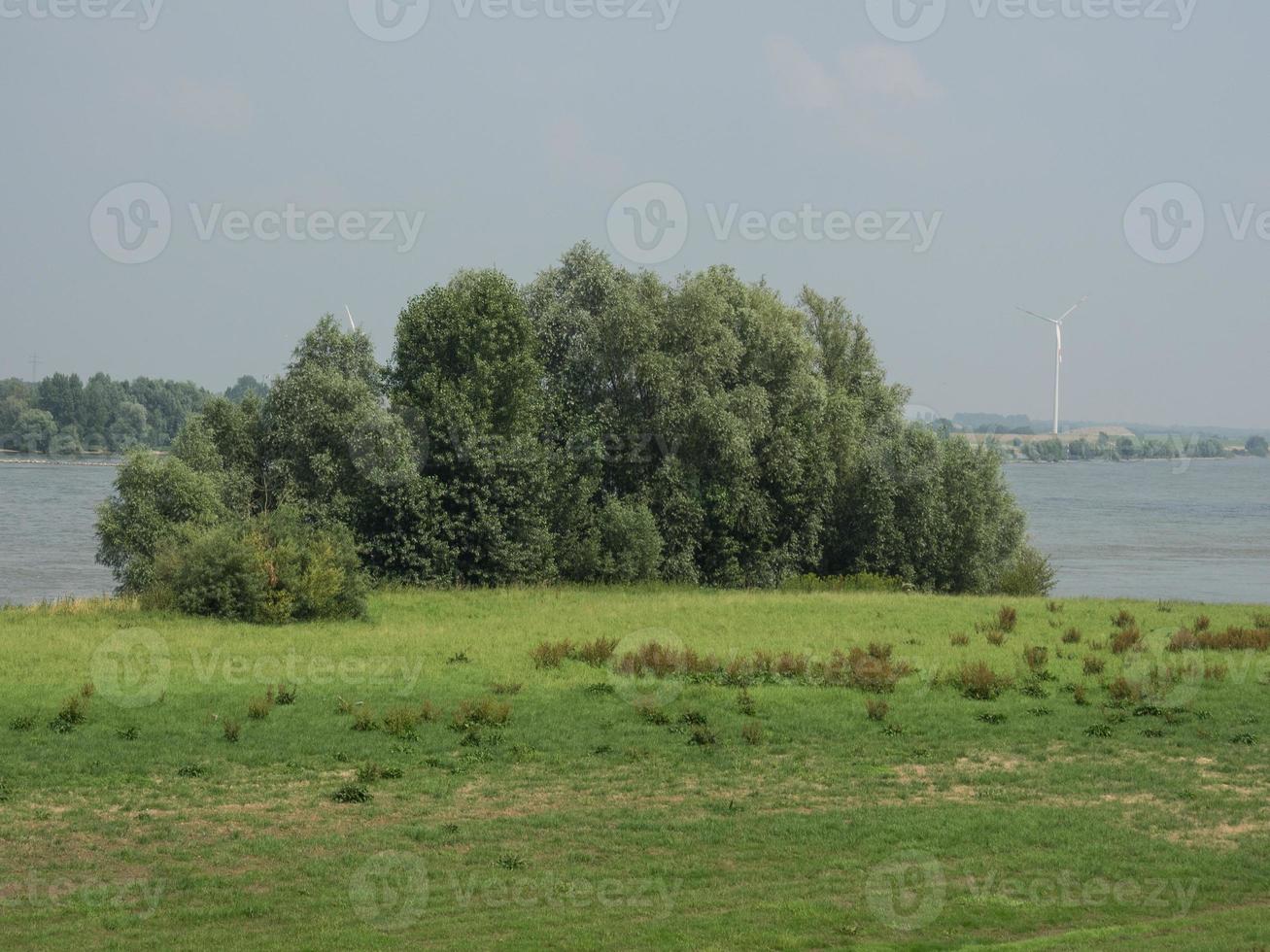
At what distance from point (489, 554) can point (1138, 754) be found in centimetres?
3159

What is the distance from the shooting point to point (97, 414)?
178m

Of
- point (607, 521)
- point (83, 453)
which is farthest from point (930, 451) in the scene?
point (83, 453)

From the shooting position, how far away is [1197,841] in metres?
16.0

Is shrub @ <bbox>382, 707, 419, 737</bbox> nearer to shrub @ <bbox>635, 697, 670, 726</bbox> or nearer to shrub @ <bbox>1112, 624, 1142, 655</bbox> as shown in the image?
shrub @ <bbox>635, 697, 670, 726</bbox>

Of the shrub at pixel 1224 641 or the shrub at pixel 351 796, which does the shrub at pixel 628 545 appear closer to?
the shrub at pixel 1224 641

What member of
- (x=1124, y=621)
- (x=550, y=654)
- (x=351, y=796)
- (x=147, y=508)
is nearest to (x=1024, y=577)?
(x=1124, y=621)

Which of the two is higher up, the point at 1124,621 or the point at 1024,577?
the point at 1124,621

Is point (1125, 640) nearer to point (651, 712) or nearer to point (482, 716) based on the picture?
point (651, 712)

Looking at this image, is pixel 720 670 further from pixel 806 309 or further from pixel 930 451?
pixel 806 309

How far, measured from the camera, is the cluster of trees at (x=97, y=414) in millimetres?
175875

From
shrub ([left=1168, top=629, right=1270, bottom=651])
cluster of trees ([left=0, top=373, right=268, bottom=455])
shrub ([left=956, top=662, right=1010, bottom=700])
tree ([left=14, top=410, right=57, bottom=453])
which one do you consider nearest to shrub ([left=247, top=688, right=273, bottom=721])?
shrub ([left=956, top=662, right=1010, bottom=700])

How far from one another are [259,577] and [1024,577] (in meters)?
34.9

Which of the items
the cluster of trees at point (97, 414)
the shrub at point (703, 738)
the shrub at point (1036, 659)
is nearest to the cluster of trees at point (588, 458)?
the shrub at point (1036, 659)

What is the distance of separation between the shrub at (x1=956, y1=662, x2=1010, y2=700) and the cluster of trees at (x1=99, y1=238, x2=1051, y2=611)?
25657 mm
